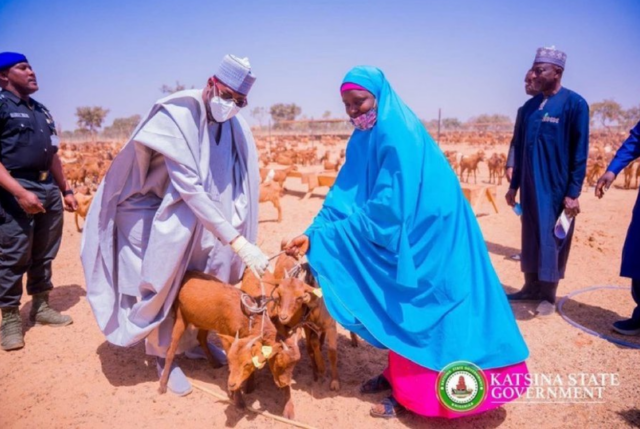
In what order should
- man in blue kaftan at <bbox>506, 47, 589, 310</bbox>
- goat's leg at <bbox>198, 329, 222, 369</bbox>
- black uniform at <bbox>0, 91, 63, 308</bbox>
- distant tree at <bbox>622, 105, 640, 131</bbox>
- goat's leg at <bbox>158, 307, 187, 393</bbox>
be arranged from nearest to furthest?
1. goat's leg at <bbox>158, 307, 187, 393</bbox>
2. goat's leg at <bbox>198, 329, 222, 369</bbox>
3. black uniform at <bbox>0, 91, 63, 308</bbox>
4. man in blue kaftan at <bbox>506, 47, 589, 310</bbox>
5. distant tree at <bbox>622, 105, 640, 131</bbox>

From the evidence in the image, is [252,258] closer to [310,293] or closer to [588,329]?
[310,293]

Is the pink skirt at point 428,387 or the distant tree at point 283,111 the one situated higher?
the distant tree at point 283,111

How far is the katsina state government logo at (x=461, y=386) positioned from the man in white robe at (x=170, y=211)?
1547 mm

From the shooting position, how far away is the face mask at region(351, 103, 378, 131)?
10.3ft

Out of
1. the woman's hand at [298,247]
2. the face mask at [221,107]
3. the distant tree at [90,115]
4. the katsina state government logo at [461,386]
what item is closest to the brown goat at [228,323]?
the woman's hand at [298,247]

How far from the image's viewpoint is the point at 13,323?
14.6ft

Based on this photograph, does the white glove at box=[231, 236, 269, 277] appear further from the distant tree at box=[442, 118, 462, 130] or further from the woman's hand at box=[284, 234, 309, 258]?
the distant tree at box=[442, 118, 462, 130]

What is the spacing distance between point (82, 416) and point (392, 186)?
3.11 metres

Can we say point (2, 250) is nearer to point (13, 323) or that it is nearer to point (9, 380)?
point (13, 323)

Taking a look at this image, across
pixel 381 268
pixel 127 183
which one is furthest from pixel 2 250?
pixel 381 268

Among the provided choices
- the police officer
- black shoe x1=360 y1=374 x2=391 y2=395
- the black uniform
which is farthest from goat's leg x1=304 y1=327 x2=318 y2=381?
the black uniform

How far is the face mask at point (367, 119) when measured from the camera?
123 inches

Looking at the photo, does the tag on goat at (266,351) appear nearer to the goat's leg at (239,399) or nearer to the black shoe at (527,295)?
the goat's leg at (239,399)

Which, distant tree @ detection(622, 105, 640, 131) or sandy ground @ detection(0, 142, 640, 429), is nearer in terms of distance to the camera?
sandy ground @ detection(0, 142, 640, 429)
